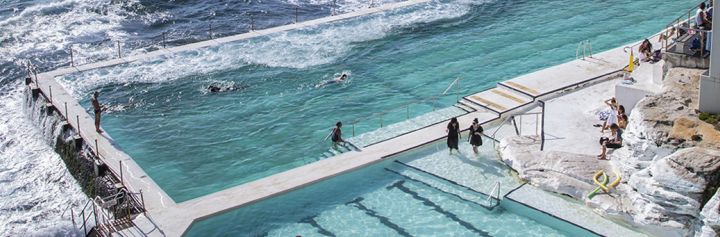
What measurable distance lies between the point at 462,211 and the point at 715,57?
6.84 metres

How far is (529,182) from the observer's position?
19703mm

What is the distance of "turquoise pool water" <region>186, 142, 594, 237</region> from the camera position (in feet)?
58.9

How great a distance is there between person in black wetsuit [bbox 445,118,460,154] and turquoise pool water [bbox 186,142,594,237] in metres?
0.61

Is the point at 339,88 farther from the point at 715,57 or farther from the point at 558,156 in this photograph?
the point at 715,57

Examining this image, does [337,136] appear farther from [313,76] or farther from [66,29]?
[66,29]

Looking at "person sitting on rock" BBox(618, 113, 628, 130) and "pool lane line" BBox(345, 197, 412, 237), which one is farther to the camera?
"person sitting on rock" BBox(618, 113, 628, 130)

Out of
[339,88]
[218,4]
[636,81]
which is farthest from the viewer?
[218,4]

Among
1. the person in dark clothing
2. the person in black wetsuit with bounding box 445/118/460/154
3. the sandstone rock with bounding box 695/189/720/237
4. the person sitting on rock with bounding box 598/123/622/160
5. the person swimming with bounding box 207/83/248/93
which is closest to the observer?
the sandstone rock with bounding box 695/189/720/237

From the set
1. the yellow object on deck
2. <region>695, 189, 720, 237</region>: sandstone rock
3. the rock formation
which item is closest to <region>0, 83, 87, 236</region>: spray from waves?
the rock formation

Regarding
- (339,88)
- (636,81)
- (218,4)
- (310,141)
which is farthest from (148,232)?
(218,4)

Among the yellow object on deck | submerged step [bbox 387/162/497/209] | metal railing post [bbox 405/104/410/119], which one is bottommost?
submerged step [bbox 387/162/497/209]

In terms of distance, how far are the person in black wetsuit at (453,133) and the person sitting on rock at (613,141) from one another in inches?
147

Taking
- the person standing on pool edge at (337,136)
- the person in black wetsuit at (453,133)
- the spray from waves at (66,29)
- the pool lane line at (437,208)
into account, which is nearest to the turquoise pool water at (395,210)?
the pool lane line at (437,208)

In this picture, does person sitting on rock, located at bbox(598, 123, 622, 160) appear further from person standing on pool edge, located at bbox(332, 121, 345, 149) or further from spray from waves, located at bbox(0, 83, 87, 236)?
spray from waves, located at bbox(0, 83, 87, 236)
